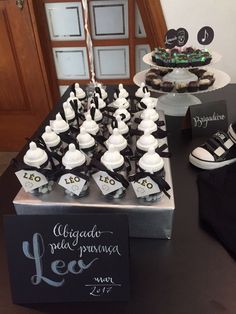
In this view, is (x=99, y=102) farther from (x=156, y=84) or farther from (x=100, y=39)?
(x=100, y=39)

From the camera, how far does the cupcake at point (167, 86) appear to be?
117 centimetres

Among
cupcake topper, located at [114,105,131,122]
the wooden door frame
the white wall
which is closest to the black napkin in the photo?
cupcake topper, located at [114,105,131,122]

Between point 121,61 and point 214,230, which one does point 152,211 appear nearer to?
point 214,230

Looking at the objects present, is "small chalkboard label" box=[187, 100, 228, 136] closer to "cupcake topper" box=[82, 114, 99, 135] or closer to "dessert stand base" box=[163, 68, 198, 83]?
"dessert stand base" box=[163, 68, 198, 83]

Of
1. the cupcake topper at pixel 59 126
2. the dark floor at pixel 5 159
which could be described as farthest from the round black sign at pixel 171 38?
the dark floor at pixel 5 159

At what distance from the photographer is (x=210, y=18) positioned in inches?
70.2

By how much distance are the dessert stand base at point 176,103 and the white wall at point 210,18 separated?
→ 77 centimetres

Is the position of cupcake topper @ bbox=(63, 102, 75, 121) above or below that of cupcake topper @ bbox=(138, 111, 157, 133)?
below

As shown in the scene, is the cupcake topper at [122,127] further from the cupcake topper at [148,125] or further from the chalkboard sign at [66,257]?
the chalkboard sign at [66,257]

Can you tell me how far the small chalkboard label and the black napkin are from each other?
226 mm

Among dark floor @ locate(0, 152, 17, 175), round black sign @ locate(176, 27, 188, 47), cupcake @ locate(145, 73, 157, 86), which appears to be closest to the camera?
round black sign @ locate(176, 27, 188, 47)

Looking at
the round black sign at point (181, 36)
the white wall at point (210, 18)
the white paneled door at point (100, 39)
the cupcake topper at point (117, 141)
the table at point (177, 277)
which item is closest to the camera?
the table at point (177, 277)

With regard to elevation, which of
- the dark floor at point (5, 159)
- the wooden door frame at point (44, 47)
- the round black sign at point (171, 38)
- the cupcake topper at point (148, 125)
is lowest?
the dark floor at point (5, 159)

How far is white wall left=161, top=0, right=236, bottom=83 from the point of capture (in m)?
1.75
